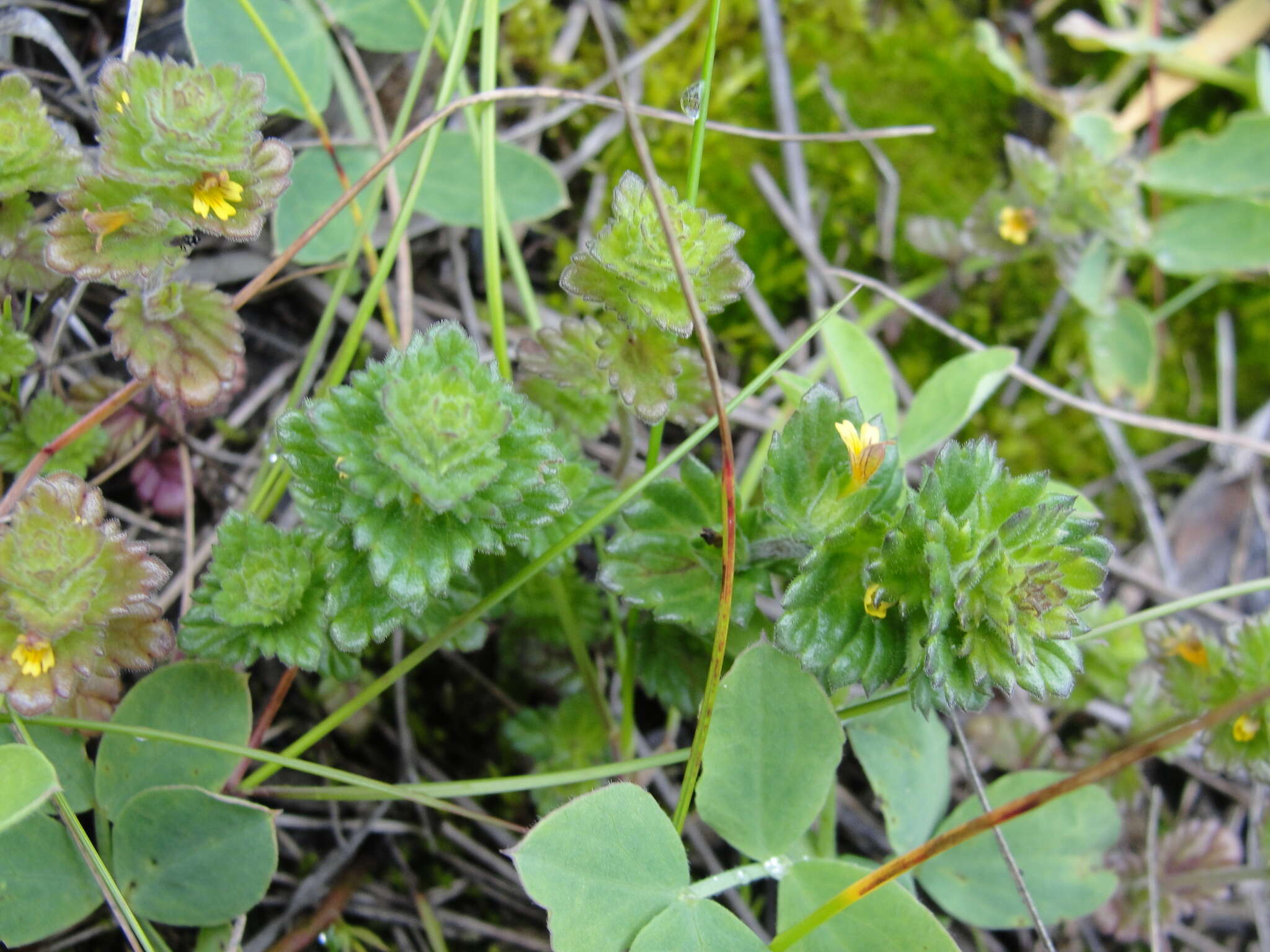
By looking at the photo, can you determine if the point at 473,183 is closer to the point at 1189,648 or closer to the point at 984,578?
the point at 984,578

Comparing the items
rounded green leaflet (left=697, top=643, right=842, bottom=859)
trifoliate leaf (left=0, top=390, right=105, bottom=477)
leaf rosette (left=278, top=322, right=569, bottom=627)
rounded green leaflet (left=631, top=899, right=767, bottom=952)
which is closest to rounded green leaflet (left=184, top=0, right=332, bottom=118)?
trifoliate leaf (left=0, top=390, right=105, bottom=477)

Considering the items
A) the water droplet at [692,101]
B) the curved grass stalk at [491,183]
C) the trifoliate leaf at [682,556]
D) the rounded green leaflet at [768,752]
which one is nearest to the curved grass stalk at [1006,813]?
the rounded green leaflet at [768,752]

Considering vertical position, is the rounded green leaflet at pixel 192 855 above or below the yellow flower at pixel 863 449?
below

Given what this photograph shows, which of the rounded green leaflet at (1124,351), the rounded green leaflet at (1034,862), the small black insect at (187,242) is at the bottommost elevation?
the rounded green leaflet at (1034,862)

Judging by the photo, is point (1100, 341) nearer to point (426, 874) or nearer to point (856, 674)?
point (856, 674)

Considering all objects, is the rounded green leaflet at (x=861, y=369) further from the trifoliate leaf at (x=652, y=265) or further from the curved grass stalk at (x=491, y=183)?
the curved grass stalk at (x=491, y=183)

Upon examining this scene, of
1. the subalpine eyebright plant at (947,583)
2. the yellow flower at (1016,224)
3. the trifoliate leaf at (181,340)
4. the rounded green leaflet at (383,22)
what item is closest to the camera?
the subalpine eyebright plant at (947,583)

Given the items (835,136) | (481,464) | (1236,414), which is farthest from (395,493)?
(1236,414)
